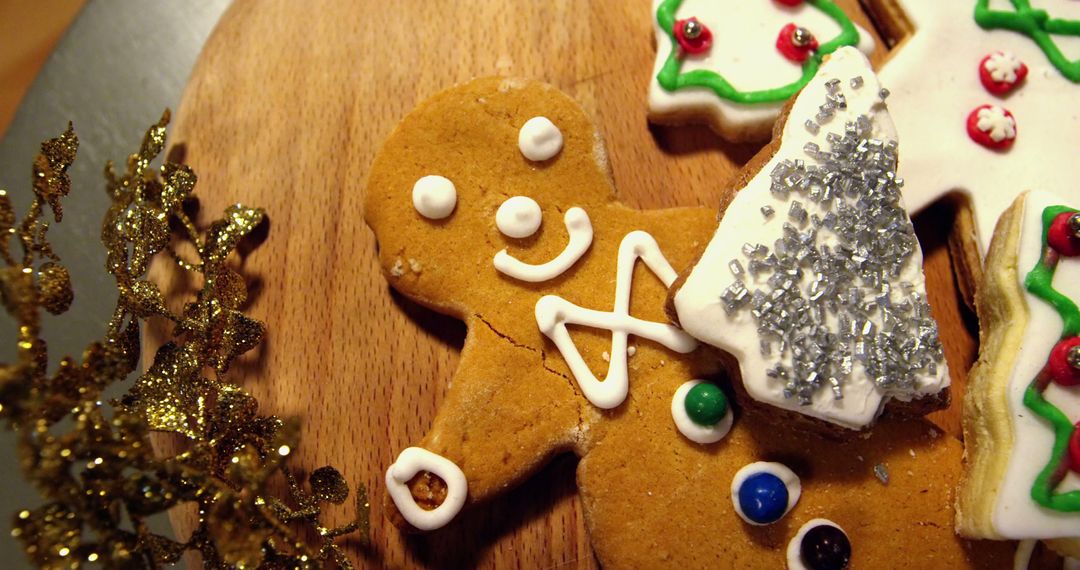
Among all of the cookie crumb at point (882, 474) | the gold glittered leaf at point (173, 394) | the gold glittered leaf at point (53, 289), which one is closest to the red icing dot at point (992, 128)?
the cookie crumb at point (882, 474)

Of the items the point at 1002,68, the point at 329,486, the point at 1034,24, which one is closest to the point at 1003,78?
the point at 1002,68

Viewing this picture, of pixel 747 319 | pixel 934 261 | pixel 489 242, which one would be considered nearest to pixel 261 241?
pixel 489 242

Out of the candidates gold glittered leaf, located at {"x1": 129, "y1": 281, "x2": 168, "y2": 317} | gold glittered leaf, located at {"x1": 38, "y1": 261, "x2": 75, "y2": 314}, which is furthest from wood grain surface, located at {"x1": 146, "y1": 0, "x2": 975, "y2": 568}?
gold glittered leaf, located at {"x1": 38, "y1": 261, "x2": 75, "y2": 314}

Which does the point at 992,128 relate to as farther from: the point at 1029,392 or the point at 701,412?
the point at 701,412

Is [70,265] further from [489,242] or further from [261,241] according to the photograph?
[489,242]

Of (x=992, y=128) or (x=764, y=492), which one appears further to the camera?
(x=992, y=128)

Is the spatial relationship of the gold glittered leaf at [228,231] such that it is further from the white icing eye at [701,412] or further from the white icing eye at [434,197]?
the white icing eye at [701,412]

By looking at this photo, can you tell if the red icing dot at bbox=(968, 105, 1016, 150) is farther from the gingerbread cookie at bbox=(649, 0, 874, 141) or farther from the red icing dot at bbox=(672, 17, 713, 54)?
the red icing dot at bbox=(672, 17, 713, 54)
